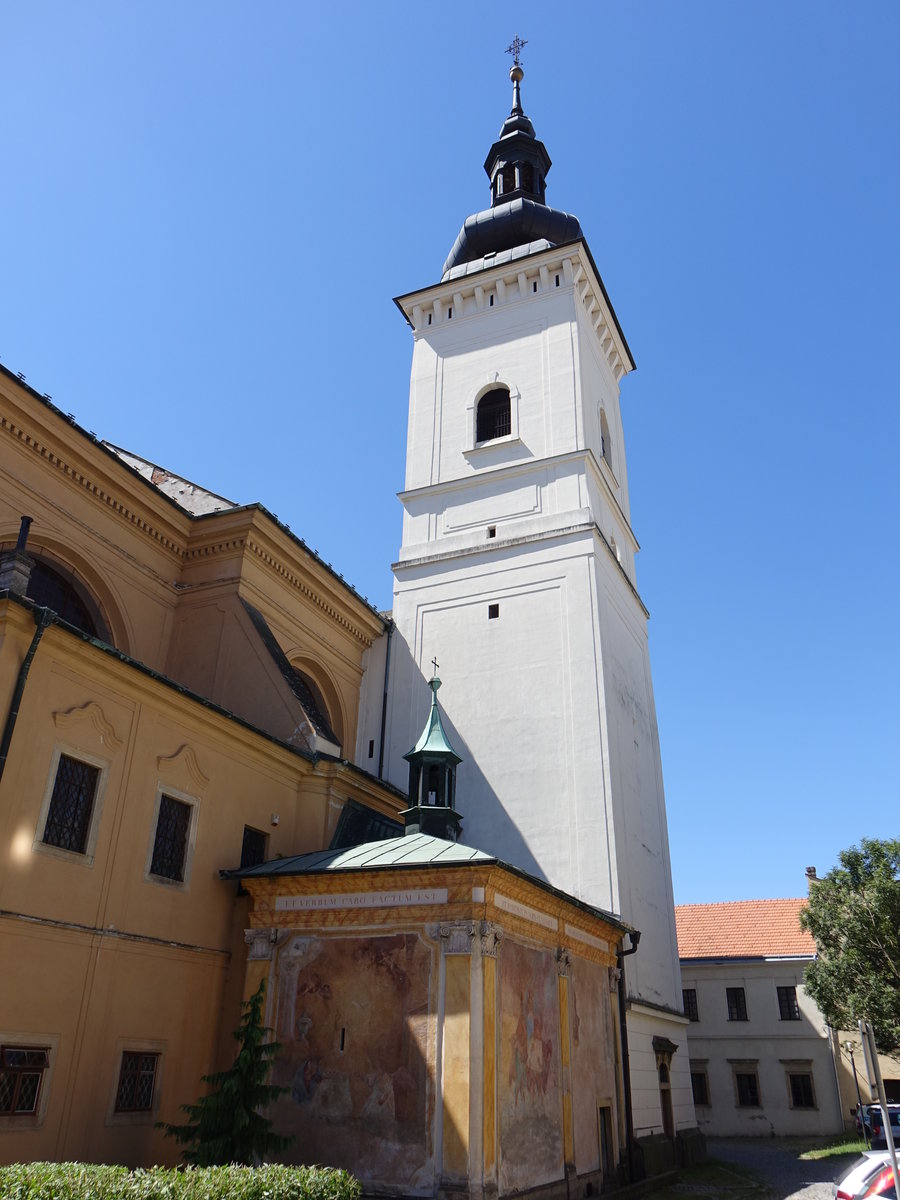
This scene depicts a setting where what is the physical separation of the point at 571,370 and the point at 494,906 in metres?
15.0

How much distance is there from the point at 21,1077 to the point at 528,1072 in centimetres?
600

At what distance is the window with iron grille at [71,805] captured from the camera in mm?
10609

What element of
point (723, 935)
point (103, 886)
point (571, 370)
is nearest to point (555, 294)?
point (571, 370)

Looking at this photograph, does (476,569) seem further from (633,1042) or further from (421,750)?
(633,1042)

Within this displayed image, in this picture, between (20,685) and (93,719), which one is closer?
(20,685)

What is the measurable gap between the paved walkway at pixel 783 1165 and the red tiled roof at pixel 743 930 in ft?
19.3

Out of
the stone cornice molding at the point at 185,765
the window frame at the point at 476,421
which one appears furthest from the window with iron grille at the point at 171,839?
the window frame at the point at 476,421

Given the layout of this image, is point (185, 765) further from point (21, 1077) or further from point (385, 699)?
point (385, 699)

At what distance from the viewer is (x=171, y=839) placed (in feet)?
40.2

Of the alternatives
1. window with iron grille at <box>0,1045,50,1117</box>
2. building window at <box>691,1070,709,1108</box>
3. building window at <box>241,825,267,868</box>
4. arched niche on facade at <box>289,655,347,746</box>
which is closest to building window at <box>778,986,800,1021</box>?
building window at <box>691,1070,709,1108</box>

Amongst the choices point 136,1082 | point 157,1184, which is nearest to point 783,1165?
point 136,1082

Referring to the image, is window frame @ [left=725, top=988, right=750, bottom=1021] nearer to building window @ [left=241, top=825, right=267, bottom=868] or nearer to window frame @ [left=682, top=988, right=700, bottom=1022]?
window frame @ [left=682, top=988, right=700, bottom=1022]

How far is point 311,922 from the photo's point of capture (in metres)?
12.4

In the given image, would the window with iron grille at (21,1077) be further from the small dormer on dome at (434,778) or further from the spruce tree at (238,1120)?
the small dormer on dome at (434,778)
